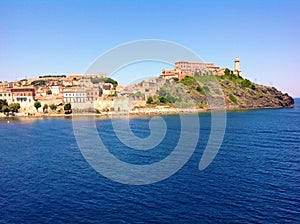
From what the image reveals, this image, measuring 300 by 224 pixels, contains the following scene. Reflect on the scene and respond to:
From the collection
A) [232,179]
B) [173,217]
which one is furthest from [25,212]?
[232,179]

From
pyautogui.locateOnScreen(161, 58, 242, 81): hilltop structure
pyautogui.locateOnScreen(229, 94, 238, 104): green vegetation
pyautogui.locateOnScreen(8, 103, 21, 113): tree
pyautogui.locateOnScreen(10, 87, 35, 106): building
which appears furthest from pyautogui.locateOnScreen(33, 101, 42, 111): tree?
pyautogui.locateOnScreen(229, 94, 238, 104): green vegetation

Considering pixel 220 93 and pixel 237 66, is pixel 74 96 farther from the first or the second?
pixel 237 66

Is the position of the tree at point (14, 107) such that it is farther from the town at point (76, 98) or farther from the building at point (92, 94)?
the building at point (92, 94)

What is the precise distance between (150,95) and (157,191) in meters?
79.4

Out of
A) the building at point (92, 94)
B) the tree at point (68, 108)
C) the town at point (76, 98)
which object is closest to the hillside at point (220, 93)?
the town at point (76, 98)

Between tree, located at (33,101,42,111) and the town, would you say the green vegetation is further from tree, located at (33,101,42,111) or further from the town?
tree, located at (33,101,42,111)

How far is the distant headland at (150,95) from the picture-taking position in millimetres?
89250

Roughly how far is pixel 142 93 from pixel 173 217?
3276 inches

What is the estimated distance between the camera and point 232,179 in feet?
74.0

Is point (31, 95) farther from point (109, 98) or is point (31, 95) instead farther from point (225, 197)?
point (225, 197)

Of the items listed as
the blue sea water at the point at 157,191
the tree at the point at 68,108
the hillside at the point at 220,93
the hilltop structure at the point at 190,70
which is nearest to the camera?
the blue sea water at the point at 157,191

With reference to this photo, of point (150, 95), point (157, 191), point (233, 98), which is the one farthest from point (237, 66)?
point (157, 191)

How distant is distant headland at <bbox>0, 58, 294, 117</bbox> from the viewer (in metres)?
89.2

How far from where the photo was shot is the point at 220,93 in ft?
362
